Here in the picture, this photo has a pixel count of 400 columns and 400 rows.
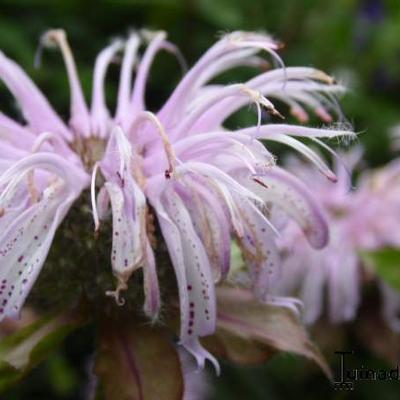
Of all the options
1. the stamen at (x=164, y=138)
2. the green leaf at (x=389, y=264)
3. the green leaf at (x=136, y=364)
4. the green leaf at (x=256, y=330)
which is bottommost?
the green leaf at (x=136, y=364)

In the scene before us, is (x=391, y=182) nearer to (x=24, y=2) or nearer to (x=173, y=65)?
(x=173, y=65)

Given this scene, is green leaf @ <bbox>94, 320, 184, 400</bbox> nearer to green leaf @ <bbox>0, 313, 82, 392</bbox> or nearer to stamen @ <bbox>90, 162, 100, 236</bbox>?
green leaf @ <bbox>0, 313, 82, 392</bbox>

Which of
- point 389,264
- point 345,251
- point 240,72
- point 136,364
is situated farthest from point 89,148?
point 240,72

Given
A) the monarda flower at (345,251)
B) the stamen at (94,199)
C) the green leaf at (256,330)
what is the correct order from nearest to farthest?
1. the stamen at (94,199)
2. the green leaf at (256,330)
3. the monarda flower at (345,251)

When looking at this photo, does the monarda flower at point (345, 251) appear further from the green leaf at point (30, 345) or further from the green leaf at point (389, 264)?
the green leaf at point (30, 345)

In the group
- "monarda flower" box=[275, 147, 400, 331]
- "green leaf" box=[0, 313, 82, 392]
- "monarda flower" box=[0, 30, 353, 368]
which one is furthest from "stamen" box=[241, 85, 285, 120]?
"monarda flower" box=[275, 147, 400, 331]

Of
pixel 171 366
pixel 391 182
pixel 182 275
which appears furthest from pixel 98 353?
pixel 391 182

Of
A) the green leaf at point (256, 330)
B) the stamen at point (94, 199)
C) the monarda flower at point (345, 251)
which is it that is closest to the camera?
the stamen at point (94, 199)

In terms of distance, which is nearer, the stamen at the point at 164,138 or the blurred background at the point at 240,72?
the stamen at the point at 164,138

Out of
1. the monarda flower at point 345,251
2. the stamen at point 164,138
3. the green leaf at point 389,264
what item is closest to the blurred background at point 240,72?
the monarda flower at point 345,251
